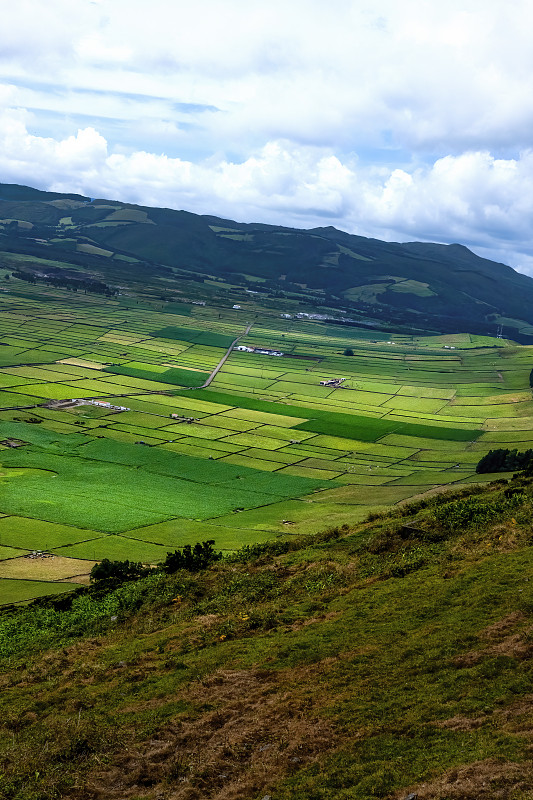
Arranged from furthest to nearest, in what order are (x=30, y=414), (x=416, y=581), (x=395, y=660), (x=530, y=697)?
(x=30, y=414) → (x=416, y=581) → (x=395, y=660) → (x=530, y=697)

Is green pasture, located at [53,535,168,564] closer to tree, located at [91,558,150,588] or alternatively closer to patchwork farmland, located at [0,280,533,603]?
patchwork farmland, located at [0,280,533,603]

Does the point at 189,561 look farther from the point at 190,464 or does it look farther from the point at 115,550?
the point at 190,464

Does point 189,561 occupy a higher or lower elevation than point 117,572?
higher

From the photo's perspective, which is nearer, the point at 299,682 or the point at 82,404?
the point at 299,682

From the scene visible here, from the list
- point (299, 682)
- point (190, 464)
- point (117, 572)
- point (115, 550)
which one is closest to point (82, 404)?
point (190, 464)

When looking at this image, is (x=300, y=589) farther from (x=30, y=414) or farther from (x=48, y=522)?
(x=30, y=414)

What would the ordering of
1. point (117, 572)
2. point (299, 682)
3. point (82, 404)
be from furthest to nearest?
point (82, 404), point (117, 572), point (299, 682)

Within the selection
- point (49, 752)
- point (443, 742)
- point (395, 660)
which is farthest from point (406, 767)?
point (49, 752)

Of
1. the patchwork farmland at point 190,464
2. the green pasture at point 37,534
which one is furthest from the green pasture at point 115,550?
the green pasture at point 37,534

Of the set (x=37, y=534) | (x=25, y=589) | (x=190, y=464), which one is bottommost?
(x=37, y=534)
